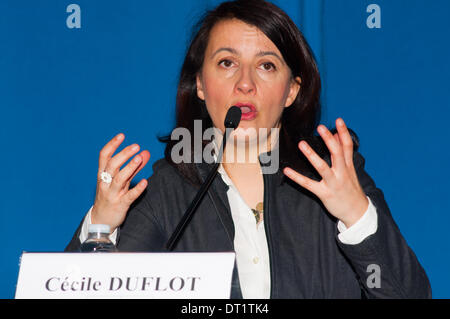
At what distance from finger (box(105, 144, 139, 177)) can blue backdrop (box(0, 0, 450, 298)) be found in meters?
0.59

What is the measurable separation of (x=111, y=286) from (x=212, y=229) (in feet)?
1.64

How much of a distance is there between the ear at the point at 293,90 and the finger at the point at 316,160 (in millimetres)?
463

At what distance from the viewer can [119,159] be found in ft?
3.52

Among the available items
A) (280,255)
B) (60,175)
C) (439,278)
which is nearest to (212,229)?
(280,255)

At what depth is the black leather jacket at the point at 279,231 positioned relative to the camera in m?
1.19

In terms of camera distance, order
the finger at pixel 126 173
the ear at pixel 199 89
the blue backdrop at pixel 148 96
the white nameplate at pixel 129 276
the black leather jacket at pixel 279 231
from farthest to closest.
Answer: the blue backdrop at pixel 148 96 → the ear at pixel 199 89 → the black leather jacket at pixel 279 231 → the finger at pixel 126 173 → the white nameplate at pixel 129 276

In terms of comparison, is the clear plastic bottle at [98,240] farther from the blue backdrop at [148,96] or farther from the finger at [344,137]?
the blue backdrop at [148,96]

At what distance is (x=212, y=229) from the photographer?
1.26 meters

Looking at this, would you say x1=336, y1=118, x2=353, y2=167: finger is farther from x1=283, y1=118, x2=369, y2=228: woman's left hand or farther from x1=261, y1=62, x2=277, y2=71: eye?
x1=261, y1=62, x2=277, y2=71: eye

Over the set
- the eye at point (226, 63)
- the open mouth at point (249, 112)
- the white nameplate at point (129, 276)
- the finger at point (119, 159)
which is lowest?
the white nameplate at point (129, 276)

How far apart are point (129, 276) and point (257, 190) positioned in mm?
602

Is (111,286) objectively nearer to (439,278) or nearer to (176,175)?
(176,175)

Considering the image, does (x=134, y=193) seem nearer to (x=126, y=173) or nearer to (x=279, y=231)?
(x=126, y=173)

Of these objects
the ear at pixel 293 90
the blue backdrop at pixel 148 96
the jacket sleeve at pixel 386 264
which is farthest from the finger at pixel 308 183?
the blue backdrop at pixel 148 96
